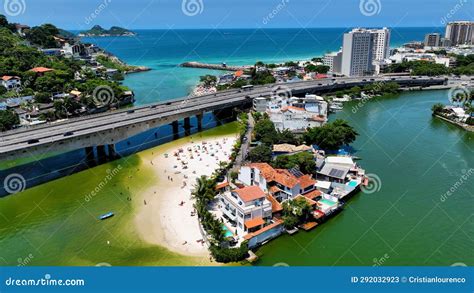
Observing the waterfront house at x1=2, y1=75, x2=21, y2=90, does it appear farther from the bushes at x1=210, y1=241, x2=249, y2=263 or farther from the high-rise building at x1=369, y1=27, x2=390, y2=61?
the high-rise building at x1=369, y1=27, x2=390, y2=61

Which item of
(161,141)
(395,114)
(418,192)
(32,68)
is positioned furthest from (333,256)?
(32,68)

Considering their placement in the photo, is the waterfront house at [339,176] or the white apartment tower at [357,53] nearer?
the waterfront house at [339,176]

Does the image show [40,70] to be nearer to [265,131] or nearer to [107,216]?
[265,131]

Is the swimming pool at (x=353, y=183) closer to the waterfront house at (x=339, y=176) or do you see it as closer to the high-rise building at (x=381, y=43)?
the waterfront house at (x=339, y=176)

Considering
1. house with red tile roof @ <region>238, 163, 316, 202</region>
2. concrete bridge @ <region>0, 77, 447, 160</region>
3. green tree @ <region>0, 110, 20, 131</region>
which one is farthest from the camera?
green tree @ <region>0, 110, 20, 131</region>

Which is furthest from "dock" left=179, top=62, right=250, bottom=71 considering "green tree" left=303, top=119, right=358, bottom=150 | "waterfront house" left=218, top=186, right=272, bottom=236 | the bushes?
the bushes

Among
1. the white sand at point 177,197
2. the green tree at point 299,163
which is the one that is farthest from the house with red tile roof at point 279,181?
the white sand at point 177,197
